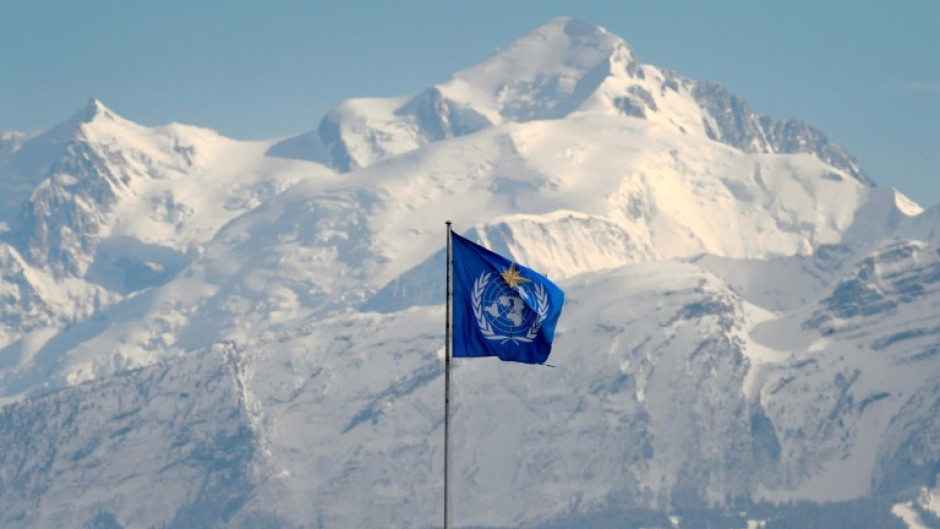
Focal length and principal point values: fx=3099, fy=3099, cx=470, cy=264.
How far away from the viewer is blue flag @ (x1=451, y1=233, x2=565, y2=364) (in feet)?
429

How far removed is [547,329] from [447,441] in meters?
6.86

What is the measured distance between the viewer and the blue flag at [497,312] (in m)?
131

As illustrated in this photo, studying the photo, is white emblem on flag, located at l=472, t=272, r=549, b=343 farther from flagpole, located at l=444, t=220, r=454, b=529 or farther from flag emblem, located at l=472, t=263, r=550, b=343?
flagpole, located at l=444, t=220, r=454, b=529

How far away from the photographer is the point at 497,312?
131125 mm

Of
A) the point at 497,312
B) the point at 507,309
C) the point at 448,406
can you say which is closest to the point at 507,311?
the point at 507,309

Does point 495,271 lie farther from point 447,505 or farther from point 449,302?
point 447,505

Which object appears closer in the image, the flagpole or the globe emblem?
the flagpole

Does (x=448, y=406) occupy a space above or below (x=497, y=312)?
below

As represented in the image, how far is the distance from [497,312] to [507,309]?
46 centimetres

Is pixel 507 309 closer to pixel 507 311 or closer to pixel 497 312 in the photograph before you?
pixel 507 311

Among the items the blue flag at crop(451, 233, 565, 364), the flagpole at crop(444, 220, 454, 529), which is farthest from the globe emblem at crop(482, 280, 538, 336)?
the flagpole at crop(444, 220, 454, 529)

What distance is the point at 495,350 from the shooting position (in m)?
131

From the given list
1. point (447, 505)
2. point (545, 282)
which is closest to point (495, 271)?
point (545, 282)

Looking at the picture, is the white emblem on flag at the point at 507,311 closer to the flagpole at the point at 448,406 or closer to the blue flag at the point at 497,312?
the blue flag at the point at 497,312
